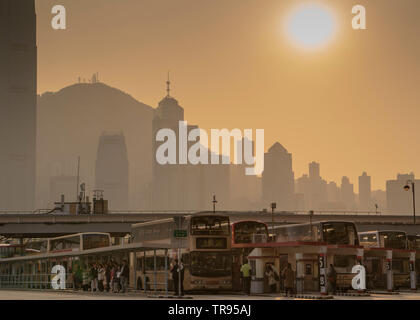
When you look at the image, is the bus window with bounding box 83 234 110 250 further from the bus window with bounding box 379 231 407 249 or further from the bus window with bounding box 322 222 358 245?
the bus window with bounding box 379 231 407 249

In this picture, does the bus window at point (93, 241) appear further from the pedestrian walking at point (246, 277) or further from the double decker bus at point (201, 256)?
the pedestrian walking at point (246, 277)

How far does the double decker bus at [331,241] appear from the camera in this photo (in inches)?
1972

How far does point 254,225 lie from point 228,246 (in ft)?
18.0

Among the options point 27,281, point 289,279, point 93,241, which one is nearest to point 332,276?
point 289,279

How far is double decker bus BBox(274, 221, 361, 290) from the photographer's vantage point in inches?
1972

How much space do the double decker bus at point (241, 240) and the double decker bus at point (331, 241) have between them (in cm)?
236

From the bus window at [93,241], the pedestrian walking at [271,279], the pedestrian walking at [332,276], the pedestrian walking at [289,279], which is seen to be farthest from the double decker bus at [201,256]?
the bus window at [93,241]

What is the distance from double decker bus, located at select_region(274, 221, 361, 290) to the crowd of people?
36.6 ft

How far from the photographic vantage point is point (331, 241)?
2157 inches

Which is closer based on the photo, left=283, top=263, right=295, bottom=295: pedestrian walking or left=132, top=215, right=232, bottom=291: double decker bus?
left=283, top=263, right=295, bottom=295: pedestrian walking

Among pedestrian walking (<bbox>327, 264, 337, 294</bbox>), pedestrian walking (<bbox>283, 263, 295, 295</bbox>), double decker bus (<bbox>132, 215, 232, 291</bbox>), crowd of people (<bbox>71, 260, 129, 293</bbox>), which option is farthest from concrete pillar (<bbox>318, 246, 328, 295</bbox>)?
crowd of people (<bbox>71, 260, 129, 293</bbox>)

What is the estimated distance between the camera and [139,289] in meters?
51.0

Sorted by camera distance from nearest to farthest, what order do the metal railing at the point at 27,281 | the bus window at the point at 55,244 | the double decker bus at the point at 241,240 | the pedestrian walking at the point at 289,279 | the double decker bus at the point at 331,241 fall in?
the pedestrian walking at the point at 289,279, the double decker bus at the point at 331,241, the double decker bus at the point at 241,240, the metal railing at the point at 27,281, the bus window at the point at 55,244
